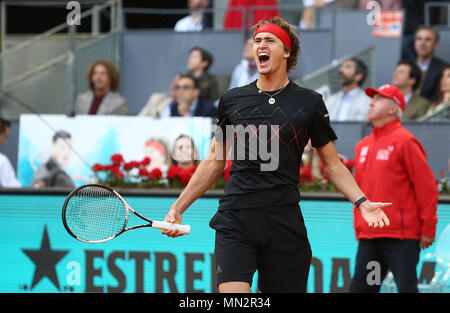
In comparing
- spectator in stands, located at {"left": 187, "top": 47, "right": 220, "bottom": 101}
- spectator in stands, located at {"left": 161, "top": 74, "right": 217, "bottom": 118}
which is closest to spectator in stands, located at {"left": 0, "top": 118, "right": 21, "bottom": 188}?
spectator in stands, located at {"left": 161, "top": 74, "right": 217, "bottom": 118}

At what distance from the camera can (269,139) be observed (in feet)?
14.8

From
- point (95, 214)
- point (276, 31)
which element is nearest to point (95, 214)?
point (95, 214)

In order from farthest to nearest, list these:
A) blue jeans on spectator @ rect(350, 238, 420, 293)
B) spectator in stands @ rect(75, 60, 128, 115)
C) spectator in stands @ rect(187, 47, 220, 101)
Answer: spectator in stands @ rect(187, 47, 220, 101) → spectator in stands @ rect(75, 60, 128, 115) → blue jeans on spectator @ rect(350, 238, 420, 293)

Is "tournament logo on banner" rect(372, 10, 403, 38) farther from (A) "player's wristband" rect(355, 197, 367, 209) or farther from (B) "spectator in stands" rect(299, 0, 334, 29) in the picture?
(A) "player's wristband" rect(355, 197, 367, 209)

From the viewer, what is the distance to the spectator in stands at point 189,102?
1020 cm

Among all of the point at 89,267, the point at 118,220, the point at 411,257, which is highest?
the point at 118,220

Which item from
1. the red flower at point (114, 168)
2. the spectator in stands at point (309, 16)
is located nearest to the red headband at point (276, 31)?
the red flower at point (114, 168)

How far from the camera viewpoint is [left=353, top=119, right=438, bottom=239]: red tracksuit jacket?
6301 millimetres

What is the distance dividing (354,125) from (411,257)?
11.1 feet

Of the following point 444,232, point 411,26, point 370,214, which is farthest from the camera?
point 411,26

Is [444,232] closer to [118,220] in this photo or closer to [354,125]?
[354,125]

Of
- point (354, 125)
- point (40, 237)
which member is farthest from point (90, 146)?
point (354, 125)

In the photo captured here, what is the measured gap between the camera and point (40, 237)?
24.2 feet

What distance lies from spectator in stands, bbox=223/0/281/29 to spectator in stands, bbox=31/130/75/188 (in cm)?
357
